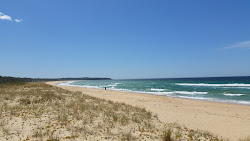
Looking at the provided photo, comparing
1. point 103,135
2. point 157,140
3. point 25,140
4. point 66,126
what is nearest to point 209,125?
point 157,140

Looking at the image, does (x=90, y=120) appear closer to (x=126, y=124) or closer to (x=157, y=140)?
(x=126, y=124)

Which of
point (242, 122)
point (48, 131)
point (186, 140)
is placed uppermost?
point (48, 131)

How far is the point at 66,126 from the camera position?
6715 mm

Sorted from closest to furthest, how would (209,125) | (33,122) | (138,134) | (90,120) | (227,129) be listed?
(138,134), (33,122), (90,120), (227,129), (209,125)

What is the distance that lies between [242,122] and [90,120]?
36.0 ft

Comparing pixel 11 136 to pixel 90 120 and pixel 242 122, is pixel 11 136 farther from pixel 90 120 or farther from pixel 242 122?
pixel 242 122

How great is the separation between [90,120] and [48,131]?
2.19 metres

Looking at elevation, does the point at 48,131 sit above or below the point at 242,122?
above

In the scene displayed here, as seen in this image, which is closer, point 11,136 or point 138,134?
point 11,136

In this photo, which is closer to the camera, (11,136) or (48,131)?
(11,136)

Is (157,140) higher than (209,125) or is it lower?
higher

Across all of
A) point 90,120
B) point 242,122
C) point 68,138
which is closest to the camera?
point 68,138

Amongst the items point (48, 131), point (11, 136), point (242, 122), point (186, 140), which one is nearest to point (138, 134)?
point (186, 140)

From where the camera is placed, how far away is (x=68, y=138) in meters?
5.47
